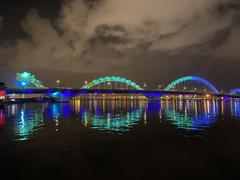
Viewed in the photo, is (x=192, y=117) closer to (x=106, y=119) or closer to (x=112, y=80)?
(x=106, y=119)

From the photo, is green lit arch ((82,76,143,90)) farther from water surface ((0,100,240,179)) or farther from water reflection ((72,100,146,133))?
water surface ((0,100,240,179))

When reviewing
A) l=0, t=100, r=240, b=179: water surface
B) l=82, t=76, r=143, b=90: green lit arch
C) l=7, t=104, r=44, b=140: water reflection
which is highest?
l=82, t=76, r=143, b=90: green lit arch

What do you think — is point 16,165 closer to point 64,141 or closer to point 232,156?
point 64,141

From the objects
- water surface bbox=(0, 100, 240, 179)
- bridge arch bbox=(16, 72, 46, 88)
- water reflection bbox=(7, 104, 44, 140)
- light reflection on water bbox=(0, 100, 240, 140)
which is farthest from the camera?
bridge arch bbox=(16, 72, 46, 88)

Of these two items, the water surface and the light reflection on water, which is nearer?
the water surface

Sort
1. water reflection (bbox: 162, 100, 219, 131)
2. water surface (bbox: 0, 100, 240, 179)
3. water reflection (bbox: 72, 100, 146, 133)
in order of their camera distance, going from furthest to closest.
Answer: water reflection (bbox: 162, 100, 219, 131), water reflection (bbox: 72, 100, 146, 133), water surface (bbox: 0, 100, 240, 179)

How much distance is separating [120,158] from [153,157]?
206 centimetres

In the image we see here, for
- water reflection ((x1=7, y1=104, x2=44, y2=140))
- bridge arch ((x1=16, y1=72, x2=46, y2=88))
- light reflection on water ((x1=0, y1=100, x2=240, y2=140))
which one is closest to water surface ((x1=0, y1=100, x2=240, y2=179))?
water reflection ((x1=7, y1=104, x2=44, y2=140))

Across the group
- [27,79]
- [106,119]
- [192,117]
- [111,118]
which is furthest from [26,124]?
[27,79]

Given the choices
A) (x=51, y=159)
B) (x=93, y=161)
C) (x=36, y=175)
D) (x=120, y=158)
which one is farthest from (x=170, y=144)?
(x=36, y=175)

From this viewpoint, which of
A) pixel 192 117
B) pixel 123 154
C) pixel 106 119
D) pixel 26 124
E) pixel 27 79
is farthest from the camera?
pixel 27 79

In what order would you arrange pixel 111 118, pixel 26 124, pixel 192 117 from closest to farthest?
pixel 26 124, pixel 111 118, pixel 192 117

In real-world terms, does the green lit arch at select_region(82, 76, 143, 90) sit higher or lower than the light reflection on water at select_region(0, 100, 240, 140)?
higher

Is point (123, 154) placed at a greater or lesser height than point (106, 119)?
lesser
